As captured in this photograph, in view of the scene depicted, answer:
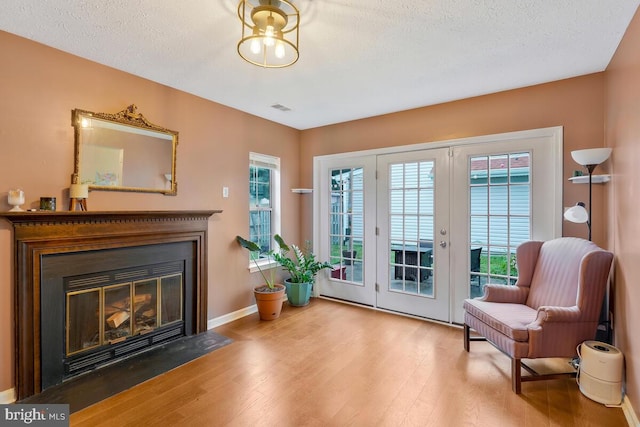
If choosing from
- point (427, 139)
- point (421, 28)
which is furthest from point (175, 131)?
point (427, 139)

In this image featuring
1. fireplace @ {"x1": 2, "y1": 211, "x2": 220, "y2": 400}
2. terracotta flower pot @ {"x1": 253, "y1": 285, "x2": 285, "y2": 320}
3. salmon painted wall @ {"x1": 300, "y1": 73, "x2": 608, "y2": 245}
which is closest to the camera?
fireplace @ {"x1": 2, "y1": 211, "x2": 220, "y2": 400}

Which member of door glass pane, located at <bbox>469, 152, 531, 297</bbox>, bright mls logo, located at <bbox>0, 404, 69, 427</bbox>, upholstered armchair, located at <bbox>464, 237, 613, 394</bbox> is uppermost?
door glass pane, located at <bbox>469, 152, 531, 297</bbox>

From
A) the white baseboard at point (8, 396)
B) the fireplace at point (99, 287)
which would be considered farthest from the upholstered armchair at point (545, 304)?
the white baseboard at point (8, 396)

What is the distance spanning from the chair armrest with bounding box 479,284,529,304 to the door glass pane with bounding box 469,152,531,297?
34 centimetres

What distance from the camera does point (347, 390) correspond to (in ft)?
7.37

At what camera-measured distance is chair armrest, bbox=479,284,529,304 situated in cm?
280

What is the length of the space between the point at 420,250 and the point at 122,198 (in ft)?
10.2

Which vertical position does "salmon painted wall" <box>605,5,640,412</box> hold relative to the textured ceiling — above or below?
below

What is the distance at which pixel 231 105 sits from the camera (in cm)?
358

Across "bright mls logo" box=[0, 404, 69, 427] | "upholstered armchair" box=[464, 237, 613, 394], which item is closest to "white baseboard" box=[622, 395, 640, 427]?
"upholstered armchair" box=[464, 237, 613, 394]

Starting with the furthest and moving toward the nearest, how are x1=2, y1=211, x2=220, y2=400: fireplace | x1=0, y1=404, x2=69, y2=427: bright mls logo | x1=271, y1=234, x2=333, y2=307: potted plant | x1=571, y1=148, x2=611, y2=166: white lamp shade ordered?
x1=271, y1=234, x2=333, y2=307: potted plant, x1=571, y1=148, x2=611, y2=166: white lamp shade, x1=2, y1=211, x2=220, y2=400: fireplace, x1=0, y1=404, x2=69, y2=427: bright mls logo

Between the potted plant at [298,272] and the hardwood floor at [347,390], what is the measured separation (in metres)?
0.95

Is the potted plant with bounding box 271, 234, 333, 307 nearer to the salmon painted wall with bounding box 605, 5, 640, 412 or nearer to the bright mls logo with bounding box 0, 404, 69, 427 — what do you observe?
the bright mls logo with bounding box 0, 404, 69, 427

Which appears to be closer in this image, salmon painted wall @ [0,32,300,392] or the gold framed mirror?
salmon painted wall @ [0,32,300,392]
